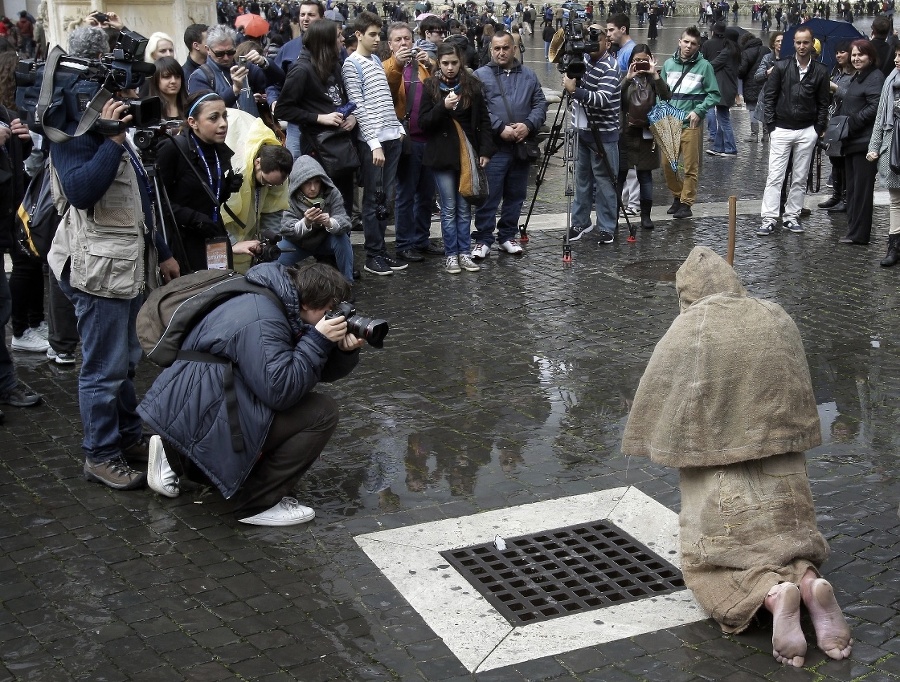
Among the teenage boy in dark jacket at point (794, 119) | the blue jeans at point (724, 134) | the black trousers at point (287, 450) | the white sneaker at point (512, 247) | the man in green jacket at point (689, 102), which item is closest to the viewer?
the black trousers at point (287, 450)

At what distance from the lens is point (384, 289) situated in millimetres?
9258

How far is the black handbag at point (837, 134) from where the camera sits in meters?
10.8

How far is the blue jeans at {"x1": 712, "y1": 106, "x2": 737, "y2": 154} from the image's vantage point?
1628cm

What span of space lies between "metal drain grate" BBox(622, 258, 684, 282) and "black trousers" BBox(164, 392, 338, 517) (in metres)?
4.90

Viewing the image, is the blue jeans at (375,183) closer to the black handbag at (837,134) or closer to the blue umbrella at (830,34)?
the black handbag at (837,134)

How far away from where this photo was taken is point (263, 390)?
4934 millimetres

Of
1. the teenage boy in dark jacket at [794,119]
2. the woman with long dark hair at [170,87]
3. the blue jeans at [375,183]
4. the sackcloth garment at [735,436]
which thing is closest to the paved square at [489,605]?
the sackcloth garment at [735,436]

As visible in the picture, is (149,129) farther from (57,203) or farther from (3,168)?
(3,168)

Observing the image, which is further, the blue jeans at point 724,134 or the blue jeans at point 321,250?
the blue jeans at point 724,134

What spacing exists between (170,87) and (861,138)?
6.41 meters

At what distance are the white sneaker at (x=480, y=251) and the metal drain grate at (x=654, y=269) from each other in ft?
3.95

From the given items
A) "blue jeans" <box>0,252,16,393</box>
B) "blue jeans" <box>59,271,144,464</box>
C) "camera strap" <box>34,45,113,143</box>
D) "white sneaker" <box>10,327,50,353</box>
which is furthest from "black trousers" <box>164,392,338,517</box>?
"white sneaker" <box>10,327,50,353</box>

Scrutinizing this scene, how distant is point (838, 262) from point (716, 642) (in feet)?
21.1

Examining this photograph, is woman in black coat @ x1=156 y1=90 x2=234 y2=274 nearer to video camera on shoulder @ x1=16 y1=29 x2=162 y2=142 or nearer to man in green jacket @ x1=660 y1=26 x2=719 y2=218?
video camera on shoulder @ x1=16 y1=29 x2=162 y2=142
